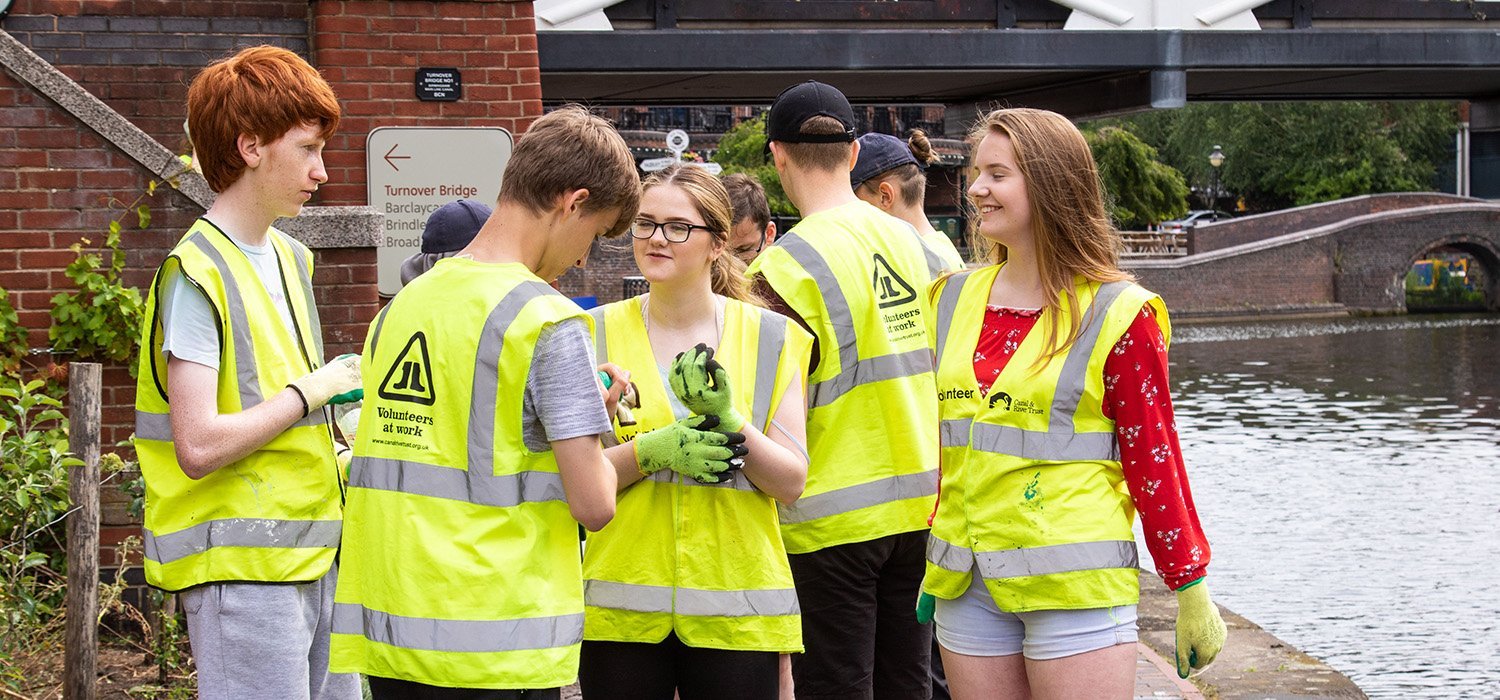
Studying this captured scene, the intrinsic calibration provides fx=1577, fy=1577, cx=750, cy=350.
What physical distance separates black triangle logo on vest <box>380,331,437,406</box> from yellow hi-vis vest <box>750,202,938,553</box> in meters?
1.43

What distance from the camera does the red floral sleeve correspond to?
2941 millimetres

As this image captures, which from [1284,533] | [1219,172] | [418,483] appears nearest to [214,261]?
[418,483]

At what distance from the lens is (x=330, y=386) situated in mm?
2963

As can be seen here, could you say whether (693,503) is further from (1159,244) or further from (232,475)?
(1159,244)

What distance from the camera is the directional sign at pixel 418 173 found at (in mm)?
7309

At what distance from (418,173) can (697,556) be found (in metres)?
4.56

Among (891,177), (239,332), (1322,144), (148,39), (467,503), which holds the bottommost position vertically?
(467,503)

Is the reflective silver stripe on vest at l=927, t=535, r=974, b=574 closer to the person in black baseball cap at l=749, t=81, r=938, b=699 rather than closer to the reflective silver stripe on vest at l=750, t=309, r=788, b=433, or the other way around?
the reflective silver stripe on vest at l=750, t=309, r=788, b=433

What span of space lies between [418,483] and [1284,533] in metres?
9.14

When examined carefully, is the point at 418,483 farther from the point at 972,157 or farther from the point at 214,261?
the point at 972,157

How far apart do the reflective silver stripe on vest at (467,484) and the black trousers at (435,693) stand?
0.31 m

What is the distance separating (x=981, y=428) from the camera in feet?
10.0

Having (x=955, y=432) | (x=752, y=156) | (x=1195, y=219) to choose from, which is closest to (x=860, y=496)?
(x=955, y=432)

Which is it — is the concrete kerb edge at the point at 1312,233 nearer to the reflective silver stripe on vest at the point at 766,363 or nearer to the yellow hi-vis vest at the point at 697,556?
the reflective silver stripe on vest at the point at 766,363
